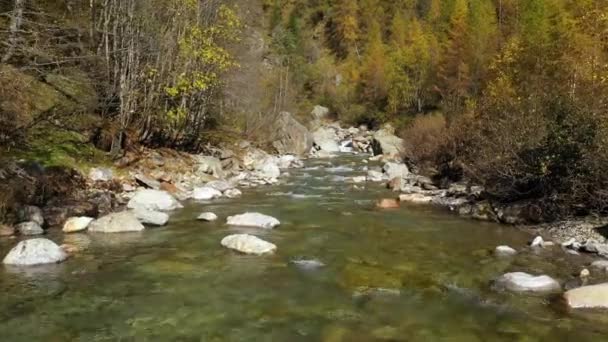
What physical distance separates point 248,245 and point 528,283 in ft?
18.4

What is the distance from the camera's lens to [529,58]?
27750 millimetres

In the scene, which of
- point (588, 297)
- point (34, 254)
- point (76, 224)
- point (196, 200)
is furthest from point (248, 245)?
point (196, 200)

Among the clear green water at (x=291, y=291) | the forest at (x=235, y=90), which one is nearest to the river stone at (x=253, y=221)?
the clear green water at (x=291, y=291)

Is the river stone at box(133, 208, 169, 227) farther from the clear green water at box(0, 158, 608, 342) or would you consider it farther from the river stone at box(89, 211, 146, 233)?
the river stone at box(89, 211, 146, 233)

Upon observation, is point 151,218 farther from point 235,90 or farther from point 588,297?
point 235,90

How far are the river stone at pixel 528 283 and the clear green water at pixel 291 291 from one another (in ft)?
1.05

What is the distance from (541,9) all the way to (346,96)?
Answer: 40046 mm

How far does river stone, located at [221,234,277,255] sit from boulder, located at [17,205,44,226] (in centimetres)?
478

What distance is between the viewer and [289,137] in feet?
132

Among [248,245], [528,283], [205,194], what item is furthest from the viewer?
[205,194]

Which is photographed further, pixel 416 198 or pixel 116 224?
pixel 416 198

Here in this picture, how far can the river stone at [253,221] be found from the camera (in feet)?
48.4

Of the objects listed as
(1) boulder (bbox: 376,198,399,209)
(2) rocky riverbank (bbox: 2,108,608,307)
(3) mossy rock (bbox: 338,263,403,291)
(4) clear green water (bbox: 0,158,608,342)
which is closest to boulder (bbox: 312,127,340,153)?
(2) rocky riverbank (bbox: 2,108,608,307)

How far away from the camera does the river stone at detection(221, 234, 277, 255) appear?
11891 mm
